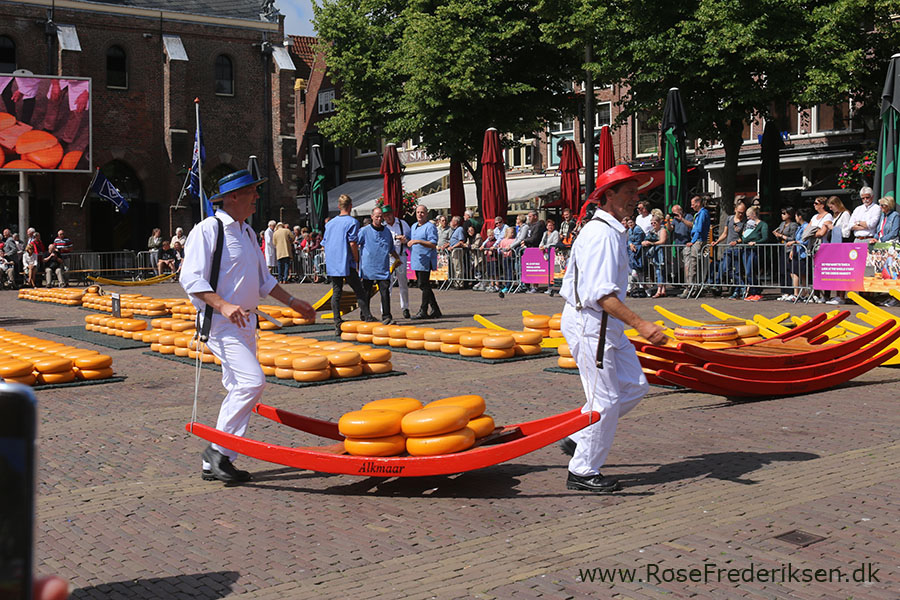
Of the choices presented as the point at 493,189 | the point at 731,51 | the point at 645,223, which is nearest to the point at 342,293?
the point at 645,223

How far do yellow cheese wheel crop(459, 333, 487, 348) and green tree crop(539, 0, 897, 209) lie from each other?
1875 centimetres

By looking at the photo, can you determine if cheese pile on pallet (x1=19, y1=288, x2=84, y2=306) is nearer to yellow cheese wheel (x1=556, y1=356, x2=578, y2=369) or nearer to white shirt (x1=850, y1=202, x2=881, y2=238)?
yellow cheese wheel (x1=556, y1=356, x2=578, y2=369)

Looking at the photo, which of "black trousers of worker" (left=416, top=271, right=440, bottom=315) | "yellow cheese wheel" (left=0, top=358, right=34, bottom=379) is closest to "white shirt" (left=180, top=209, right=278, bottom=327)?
"yellow cheese wheel" (left=0, top=358, right=34, bottom=379)

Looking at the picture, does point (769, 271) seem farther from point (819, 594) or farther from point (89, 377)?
point (819, 594)

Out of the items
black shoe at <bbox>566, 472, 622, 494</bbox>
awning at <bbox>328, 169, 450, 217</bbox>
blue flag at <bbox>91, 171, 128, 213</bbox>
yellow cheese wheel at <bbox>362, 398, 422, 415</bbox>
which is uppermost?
awning at <bbox>328, 169, 450, 217</bbox>

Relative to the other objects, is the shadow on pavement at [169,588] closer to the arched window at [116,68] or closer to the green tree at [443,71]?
the green tree at [443,71]

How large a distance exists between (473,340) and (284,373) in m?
2.56

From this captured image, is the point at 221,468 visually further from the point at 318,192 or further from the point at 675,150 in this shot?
the point at 318,192

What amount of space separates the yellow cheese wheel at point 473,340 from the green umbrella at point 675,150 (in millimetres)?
11519

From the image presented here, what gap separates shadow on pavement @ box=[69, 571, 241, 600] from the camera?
416 centimetres

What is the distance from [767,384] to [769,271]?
1118 centimetres

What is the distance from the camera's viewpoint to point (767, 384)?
8.82 meters

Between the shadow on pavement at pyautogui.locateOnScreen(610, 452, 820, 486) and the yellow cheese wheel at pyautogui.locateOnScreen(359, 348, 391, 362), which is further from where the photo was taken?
the yellow cheese wheel at pyautogui.locateOnScreen(359, 348, 391, 362)

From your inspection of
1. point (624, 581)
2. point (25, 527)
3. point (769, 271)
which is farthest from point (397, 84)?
point (25, 527)
